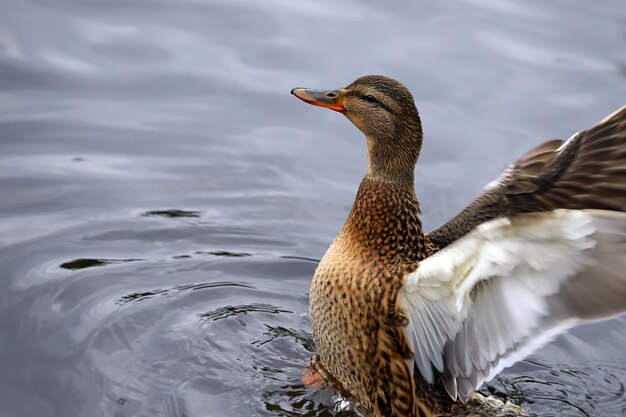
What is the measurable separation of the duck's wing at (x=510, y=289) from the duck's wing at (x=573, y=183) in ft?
0.72

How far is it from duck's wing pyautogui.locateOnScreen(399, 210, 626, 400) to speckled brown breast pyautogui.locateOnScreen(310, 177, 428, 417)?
142 mm

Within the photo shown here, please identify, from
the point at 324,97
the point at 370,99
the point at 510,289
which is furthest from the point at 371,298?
the point at 324,97

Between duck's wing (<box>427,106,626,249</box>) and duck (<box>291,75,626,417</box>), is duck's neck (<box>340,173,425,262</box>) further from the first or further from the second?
duck's wing (<box>427,106,626,249</box>)

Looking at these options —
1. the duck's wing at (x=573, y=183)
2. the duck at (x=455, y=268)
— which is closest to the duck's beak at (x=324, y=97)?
the duck at (x=455, y=268)

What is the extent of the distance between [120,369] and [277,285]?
159 centimetres

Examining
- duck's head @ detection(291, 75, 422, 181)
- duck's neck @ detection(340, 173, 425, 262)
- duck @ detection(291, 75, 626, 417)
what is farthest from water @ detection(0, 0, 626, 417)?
duck's head @ detection(291, 75, 422, 181)

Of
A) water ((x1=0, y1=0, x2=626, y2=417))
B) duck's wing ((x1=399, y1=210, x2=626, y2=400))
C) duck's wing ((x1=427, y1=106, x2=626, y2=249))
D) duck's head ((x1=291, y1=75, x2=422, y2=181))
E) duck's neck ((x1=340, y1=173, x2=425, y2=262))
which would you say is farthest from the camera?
water ((x1=0, y1=0, x2=626, y2=417))

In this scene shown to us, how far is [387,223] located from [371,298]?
1.61ft

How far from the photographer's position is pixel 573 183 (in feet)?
17.4

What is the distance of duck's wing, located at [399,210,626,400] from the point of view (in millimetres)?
4848

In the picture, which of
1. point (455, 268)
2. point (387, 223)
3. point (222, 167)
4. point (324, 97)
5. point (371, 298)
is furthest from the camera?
point (222, 167)

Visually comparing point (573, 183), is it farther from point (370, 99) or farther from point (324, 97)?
point (324, 97)

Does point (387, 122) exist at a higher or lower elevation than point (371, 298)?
higher

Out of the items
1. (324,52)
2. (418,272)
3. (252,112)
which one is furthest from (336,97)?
(324,52)
